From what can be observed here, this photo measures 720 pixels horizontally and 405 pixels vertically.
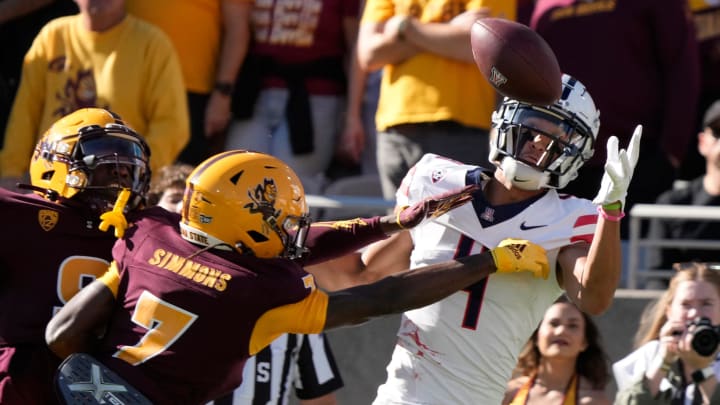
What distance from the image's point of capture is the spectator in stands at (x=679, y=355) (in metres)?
6.03

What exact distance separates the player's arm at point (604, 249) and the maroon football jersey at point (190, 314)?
906mm

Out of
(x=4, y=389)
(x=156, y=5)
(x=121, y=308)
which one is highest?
(x=156, y=5)

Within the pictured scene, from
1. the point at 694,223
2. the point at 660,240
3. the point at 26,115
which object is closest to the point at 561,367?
the point at 660,240

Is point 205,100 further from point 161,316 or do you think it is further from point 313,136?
point 161,316

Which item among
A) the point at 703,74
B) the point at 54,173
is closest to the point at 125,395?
the point at 54,173

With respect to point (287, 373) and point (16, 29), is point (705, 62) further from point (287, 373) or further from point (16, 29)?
point (16, 29)

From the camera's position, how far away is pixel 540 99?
5109 millimetres

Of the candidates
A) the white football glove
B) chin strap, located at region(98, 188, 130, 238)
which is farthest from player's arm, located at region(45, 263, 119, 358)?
the white football glove

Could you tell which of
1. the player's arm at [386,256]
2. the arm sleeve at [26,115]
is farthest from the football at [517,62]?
the arm sleeve at [26,115]

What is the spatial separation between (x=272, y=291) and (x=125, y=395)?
1.74 feet

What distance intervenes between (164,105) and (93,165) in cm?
261

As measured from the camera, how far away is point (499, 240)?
17.1 feet

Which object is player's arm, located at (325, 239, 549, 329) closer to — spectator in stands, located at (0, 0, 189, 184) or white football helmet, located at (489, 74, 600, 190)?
white football helmet, located at (489, 74, 600, 190)

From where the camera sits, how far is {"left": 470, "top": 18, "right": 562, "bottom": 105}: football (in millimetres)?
5098
